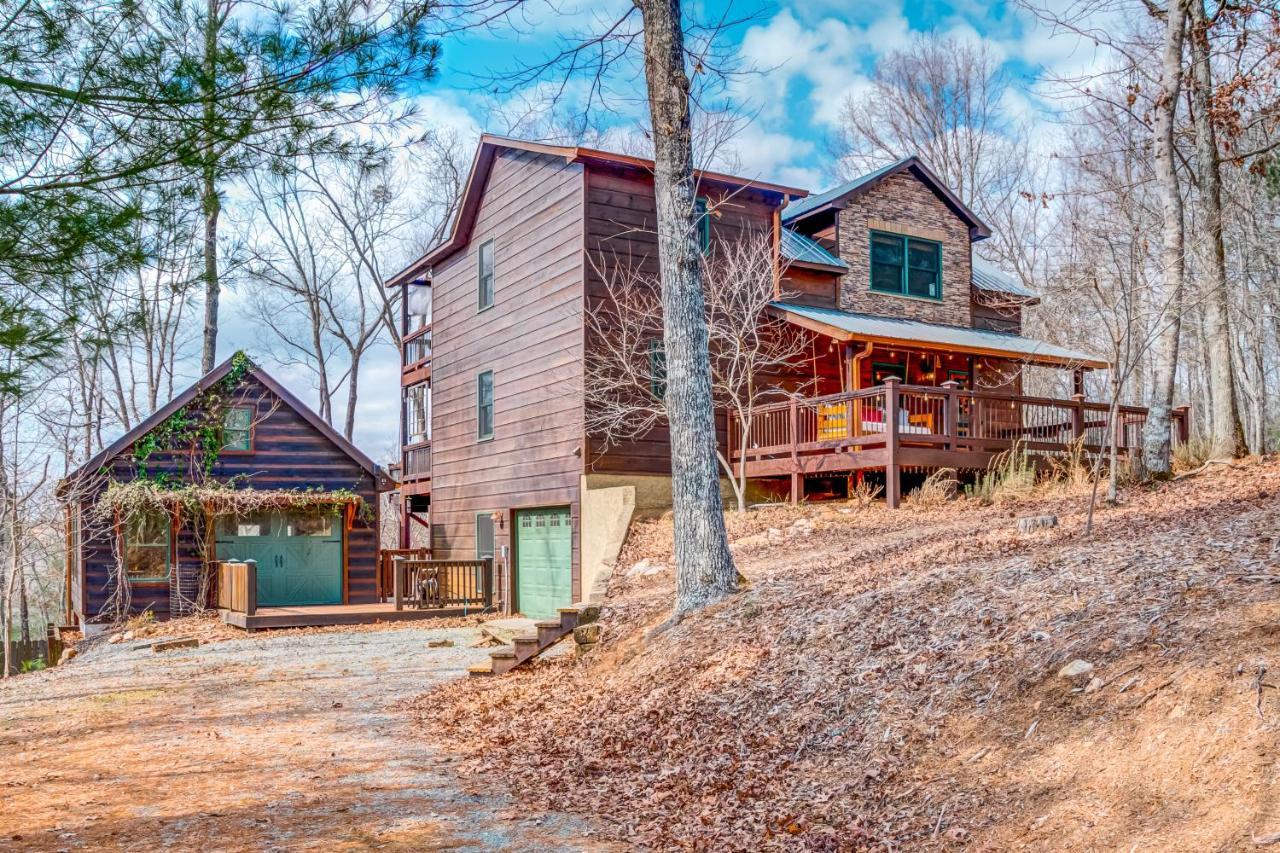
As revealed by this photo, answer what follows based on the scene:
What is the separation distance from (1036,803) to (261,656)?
11740 mm

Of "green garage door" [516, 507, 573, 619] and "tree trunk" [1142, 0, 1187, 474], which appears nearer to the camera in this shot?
"tree trunk" [1142, 0, 1187, 474]

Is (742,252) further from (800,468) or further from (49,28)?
(49,28)

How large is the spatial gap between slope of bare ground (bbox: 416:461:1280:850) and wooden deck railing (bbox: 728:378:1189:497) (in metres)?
5.80

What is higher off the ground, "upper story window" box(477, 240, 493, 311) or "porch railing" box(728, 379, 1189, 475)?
"upper story window" box(477, 240, 493, 311)

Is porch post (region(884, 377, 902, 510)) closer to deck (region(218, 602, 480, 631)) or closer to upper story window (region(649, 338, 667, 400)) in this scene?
upper story window (region(649, 338, 667, 400))

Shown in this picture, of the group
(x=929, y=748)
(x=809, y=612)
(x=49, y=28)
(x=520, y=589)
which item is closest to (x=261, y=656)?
(x=520, y=589)

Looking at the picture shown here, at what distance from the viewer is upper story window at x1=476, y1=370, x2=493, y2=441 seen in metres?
20.9

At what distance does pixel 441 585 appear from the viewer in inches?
773

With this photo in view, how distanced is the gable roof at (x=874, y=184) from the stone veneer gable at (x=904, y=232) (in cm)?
12

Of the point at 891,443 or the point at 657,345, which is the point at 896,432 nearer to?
the point at 891,443

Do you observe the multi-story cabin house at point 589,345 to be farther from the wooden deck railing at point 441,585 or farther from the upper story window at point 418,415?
the upper story window at point 418,415

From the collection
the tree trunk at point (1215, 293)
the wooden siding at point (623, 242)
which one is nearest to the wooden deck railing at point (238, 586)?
the wooden siding at point (623, 242)

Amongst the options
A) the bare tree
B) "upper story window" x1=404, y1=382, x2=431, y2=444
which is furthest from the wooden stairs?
"upper story window" x1=404, y1=382, x2=431, y2=444

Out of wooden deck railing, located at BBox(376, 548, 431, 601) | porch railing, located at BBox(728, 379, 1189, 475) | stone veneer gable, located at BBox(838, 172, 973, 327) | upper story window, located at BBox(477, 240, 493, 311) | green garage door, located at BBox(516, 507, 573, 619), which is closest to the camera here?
porch railing, located at BBox(728, 379, 1189, 475)
